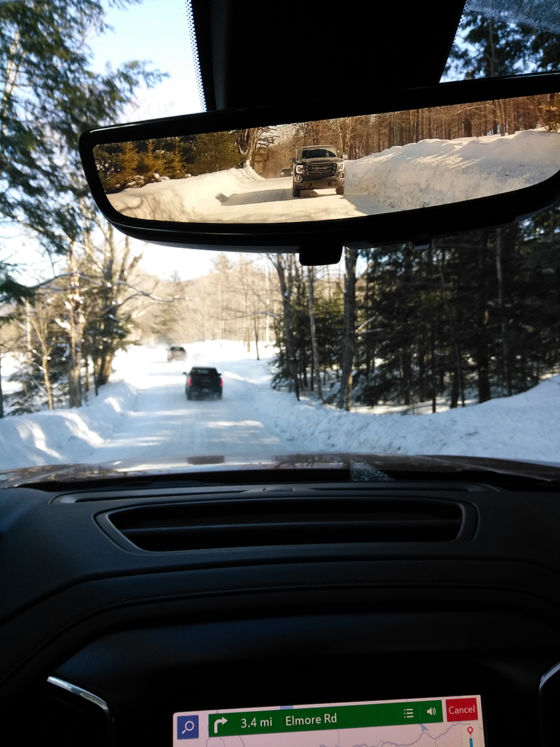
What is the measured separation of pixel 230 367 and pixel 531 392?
23041 mm

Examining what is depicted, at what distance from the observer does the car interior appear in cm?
141

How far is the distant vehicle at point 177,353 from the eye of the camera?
45884 millimetres

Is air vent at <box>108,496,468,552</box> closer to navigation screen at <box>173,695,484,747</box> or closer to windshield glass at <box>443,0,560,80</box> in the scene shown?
navigation screen at <box>173,695,484,747</box>

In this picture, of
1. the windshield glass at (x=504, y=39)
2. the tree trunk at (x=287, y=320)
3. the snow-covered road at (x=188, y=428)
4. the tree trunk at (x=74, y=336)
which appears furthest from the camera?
the tree trunk at (x=74, y=336)

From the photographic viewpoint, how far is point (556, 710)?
4.90ft

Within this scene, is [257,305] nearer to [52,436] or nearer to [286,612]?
[52,436]

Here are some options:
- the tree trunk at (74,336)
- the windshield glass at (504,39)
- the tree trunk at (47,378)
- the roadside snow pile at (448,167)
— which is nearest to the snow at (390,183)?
the roadside snow pile at (448,167)

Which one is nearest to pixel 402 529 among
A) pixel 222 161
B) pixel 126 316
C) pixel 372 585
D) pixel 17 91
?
pixel 372 585

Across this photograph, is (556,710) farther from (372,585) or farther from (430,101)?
(430,101)

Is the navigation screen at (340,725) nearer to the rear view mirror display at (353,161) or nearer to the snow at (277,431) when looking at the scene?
the rear view mirror display at (353,161)

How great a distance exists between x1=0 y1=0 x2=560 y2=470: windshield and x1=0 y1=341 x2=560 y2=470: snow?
55mm

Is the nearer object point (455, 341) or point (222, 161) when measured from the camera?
point (222, 161)

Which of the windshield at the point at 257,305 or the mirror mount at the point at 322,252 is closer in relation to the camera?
the mirror mount at the point at 322,252

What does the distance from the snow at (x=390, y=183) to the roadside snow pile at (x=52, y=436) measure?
6.95m
